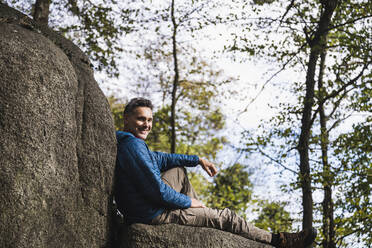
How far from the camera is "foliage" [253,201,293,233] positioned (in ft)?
36.1

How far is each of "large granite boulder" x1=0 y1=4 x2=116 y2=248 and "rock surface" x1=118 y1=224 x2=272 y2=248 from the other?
356 millimetres

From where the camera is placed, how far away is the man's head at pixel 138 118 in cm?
520

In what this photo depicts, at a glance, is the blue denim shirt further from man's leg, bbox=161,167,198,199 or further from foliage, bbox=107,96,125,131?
foliage, bbox=107,96,125,131

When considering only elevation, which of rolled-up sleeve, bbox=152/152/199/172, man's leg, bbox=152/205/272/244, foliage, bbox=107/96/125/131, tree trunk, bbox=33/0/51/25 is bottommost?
man's leg, bbox=152/205/272/244

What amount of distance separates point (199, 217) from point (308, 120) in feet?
22.8

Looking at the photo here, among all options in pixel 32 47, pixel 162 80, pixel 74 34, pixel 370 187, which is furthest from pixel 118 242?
pixel 162 80

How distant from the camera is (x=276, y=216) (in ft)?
37.1

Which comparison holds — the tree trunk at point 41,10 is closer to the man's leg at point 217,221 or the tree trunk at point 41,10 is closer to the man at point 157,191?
the man at point 157,191

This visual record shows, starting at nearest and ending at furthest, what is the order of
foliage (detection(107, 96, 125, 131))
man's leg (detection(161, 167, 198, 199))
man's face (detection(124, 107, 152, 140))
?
man's leg (detection(161, 167, 198, 199)), man's face (detection(124, 107, 152, 140)), foliage (detection(107, 96, 125, 131))

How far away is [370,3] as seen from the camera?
10.8 meters

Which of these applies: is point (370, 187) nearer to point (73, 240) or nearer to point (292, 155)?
point (292, 155)

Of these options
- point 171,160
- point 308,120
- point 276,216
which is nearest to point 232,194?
point 276,216

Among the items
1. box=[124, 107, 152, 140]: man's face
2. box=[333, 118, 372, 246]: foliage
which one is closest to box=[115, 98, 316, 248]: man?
box=[124, 107, 152, 140]: man's face

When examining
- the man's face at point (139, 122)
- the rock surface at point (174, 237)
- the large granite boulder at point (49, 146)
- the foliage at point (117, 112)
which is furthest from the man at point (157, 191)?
the foliage at point (117, 112)
